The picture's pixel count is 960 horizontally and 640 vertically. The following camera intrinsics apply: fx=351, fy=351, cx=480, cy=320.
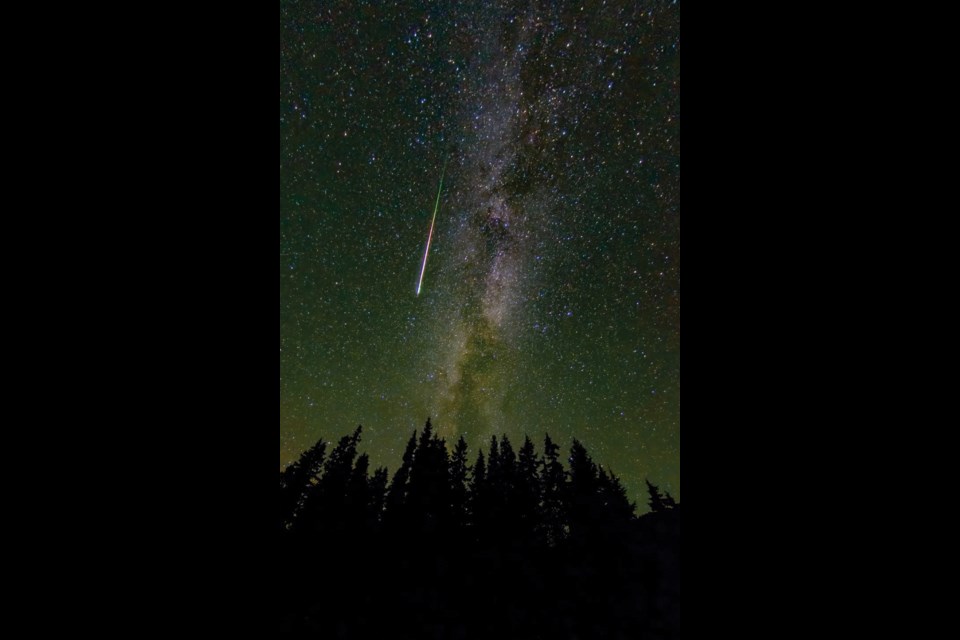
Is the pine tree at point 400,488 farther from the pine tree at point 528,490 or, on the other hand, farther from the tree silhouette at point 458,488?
the pine tree at point 528,490

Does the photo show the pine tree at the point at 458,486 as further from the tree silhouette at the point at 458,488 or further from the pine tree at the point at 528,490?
the pine tree at the point at 528,490

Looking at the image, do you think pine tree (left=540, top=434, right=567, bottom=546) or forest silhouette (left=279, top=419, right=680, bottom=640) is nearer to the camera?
forest silhouette (left=279, top=419, right=680, bottom=640)

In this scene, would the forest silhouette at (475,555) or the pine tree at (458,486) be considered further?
the pine tree at (458,486)

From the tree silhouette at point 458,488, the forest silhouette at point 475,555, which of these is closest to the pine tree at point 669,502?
the forest silhouette at point 475,555

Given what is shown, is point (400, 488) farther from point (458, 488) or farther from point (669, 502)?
point (669, 502)

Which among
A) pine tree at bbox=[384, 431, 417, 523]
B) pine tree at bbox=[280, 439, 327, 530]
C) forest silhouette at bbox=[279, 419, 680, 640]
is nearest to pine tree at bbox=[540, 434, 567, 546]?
forest silhouette at bbox=[279, 419, 680, 640]

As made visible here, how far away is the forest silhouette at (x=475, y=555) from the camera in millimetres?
19250

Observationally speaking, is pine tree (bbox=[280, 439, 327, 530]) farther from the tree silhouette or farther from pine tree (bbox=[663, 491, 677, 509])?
pine tree (bbox=[663, 491, 677, 509])

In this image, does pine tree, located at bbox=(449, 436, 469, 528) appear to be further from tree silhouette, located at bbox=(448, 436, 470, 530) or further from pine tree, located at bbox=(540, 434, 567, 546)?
pine tree, located at bbox=(540, 434, 567, 546)

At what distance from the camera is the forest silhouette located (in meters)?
19.2

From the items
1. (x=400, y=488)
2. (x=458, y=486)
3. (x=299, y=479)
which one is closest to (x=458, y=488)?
(x=458, y=486)

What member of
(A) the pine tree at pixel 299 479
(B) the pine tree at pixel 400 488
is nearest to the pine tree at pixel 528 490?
(B) the pine tree at pixel 400 488

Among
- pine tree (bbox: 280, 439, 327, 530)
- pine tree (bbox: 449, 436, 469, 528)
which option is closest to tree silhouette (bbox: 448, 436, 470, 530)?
pine tree (bbox: 449, 436, 469, 528)
